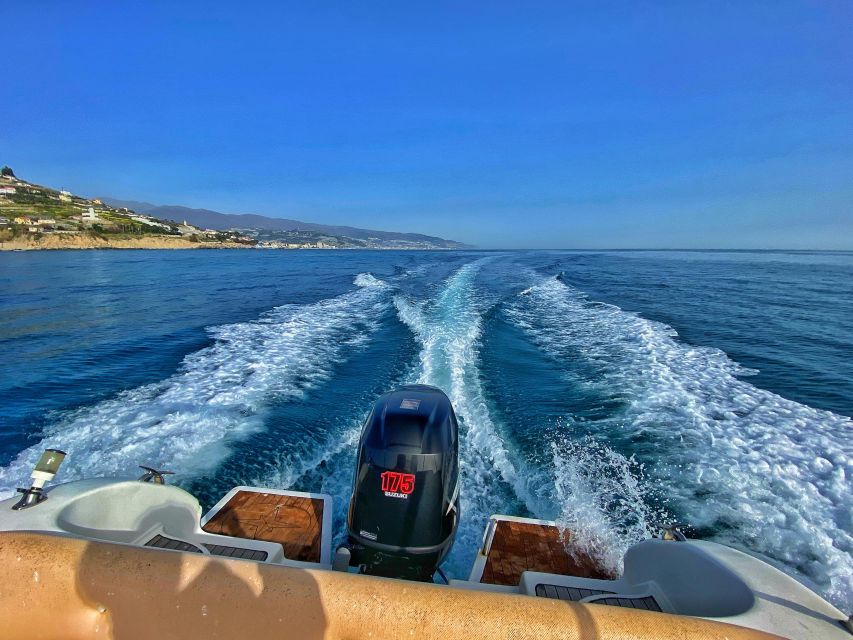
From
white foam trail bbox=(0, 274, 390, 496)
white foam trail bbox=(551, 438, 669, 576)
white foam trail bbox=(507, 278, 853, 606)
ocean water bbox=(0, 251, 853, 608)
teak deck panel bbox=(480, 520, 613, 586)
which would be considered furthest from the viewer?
white foam trail bbox=(0, 274, 390, 496)

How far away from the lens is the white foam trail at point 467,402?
420 centimetres

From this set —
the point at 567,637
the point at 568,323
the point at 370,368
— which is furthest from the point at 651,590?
the point at 568,323

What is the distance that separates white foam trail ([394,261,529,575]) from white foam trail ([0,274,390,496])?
2.11m

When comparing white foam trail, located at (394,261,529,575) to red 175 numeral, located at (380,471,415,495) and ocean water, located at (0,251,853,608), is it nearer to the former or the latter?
ocean water, located at (0,251,853,608)

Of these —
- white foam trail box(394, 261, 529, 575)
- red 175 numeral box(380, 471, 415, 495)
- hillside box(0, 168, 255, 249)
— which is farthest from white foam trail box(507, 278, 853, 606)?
hillside box(0, 168, 255, 249)

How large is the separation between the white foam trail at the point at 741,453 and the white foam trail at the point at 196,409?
5423 mm

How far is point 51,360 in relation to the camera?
851cm

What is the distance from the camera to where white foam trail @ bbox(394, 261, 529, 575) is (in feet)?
13.8

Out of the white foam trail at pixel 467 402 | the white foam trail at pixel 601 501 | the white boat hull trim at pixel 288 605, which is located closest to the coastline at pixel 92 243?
the white foam trail at pixel 467 402

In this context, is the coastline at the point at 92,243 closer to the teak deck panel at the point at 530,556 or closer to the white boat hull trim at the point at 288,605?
the white boat hull trim at the point at 288,605

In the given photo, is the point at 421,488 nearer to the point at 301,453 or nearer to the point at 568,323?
the point at 301,453

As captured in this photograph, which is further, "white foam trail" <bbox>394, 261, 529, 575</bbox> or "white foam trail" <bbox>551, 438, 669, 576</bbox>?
Result: "white foam trail" <bbox>394, 261, 529, 575</bbox>

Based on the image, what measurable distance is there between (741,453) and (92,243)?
80917 mm

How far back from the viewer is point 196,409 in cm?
602
